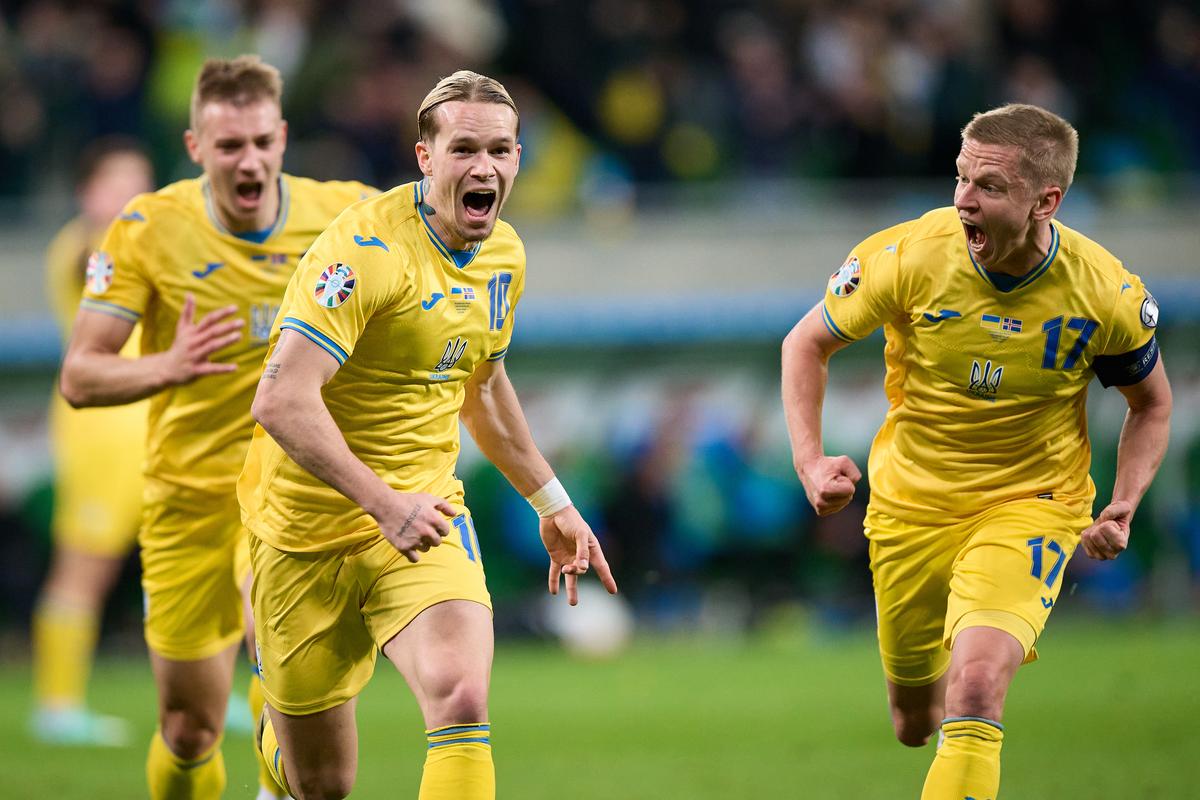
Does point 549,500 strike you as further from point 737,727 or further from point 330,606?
point 737,727

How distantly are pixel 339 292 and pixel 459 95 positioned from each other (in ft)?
2.37

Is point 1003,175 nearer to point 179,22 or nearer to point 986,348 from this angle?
point 986,348

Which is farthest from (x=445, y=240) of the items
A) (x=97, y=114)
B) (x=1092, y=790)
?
(x=97, y=114)

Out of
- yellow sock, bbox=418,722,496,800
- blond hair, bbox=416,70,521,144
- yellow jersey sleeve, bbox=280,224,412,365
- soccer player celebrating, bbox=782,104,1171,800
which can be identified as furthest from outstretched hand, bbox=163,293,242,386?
soccer player celebrating, bbox=782,104,1171,800

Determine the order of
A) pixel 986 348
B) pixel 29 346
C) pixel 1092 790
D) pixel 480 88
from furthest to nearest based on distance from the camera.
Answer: pixel 29 346 < pixel 1092 790 < pixel 986 348 < pixel 480 88

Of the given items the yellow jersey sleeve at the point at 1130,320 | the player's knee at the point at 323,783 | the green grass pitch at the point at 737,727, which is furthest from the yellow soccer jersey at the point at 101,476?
the yellow jersey sleeve at the point at 1130,320

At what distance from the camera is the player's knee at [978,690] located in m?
5.15

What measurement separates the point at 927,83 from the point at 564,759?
9296 mm

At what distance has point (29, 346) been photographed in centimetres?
1341

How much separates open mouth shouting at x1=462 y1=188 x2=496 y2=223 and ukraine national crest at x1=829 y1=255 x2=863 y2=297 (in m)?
1.31

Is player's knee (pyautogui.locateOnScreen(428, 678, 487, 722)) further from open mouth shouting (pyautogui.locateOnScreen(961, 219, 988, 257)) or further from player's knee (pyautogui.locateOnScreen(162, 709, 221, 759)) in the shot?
open mouth shouting (pyautogui.locateOnScreen(961, 219, 988, 257))

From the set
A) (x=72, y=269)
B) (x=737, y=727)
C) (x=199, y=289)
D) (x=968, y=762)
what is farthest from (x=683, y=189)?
(x=968, y=762)

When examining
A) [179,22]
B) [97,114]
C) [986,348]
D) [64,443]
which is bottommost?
[64,443]

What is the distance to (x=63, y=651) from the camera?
982 cm
